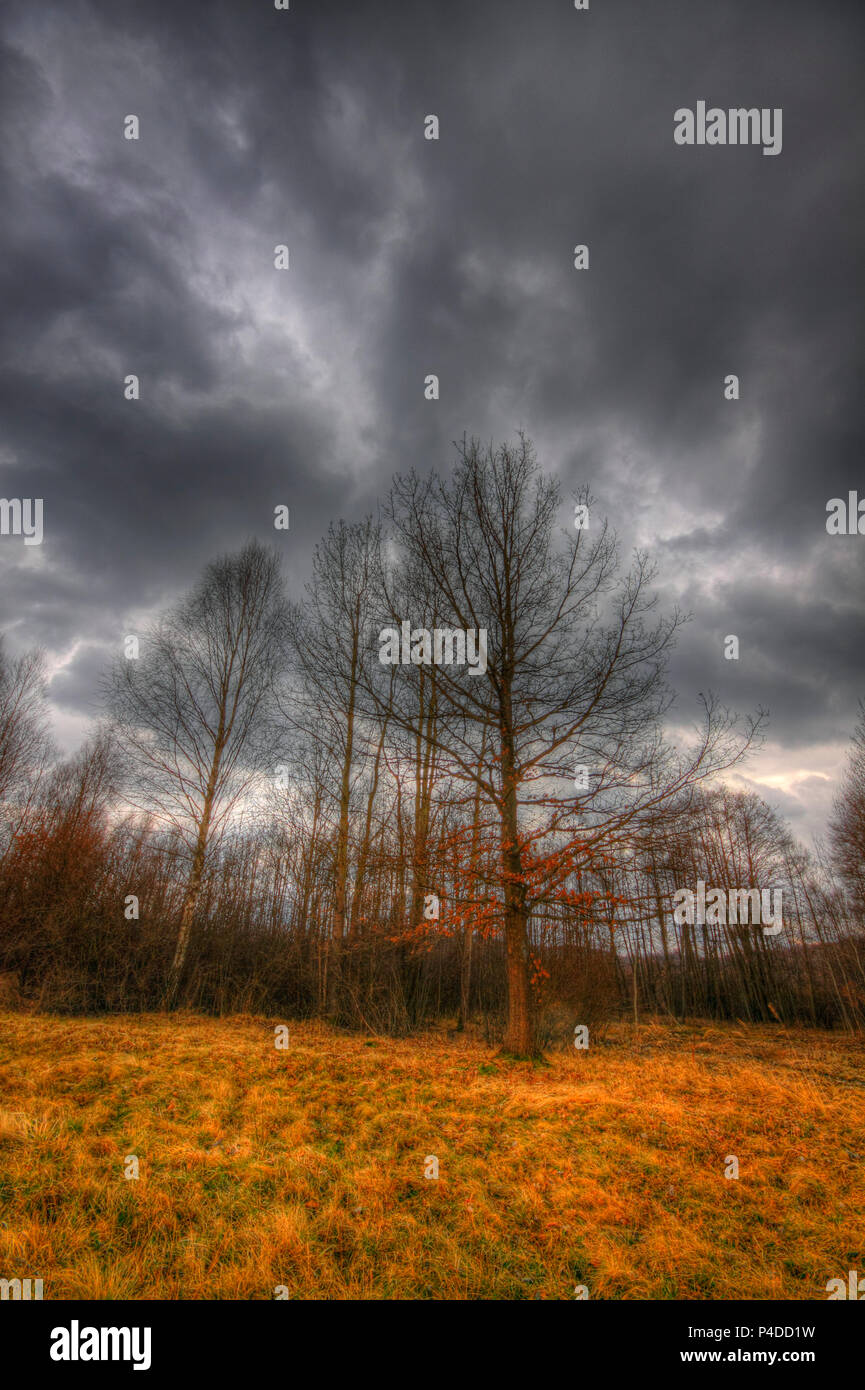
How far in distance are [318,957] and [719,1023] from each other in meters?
16.5

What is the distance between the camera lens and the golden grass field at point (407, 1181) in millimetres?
3324

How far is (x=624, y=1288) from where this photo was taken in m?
3.29

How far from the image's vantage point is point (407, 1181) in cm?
436

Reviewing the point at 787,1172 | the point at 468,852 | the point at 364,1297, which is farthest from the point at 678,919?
the point at 364,1297

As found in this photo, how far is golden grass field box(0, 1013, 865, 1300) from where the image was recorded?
332 centimetres

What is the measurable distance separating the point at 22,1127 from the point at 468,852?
5.73 meters

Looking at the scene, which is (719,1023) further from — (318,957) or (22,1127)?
(22,1127)

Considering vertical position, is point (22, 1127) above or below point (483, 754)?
below

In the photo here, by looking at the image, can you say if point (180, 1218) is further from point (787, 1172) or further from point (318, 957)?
point (318, 957)
